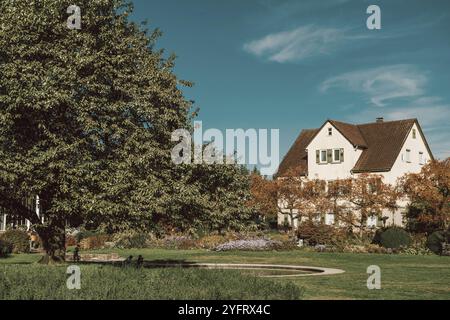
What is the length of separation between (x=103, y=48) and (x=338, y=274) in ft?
38.1

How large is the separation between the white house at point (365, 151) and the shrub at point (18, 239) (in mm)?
25988

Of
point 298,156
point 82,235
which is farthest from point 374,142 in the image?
point 82,235

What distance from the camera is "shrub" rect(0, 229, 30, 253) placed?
114ft

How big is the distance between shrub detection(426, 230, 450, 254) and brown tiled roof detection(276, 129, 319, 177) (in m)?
20.8

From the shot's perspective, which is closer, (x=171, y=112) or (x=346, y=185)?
(x=171, y=112)

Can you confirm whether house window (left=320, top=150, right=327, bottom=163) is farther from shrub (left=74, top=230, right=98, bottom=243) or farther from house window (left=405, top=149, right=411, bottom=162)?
shrub (left=74, top=230, right=98, bottom=243)

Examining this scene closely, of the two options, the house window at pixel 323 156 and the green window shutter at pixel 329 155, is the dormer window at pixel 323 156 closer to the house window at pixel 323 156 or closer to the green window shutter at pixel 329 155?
the house window at pixel 323 156

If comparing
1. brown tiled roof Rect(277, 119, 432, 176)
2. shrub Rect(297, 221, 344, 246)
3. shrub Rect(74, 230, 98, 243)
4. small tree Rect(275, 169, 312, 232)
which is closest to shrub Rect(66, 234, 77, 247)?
shrub Rect(74, 230, 98, 243)

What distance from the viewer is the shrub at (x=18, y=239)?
34.8 meters

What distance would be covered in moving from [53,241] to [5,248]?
12.7m

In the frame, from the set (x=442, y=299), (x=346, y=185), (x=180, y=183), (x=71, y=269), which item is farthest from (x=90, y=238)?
(x=442, y=299)

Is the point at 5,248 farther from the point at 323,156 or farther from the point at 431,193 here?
the point at 323,156
